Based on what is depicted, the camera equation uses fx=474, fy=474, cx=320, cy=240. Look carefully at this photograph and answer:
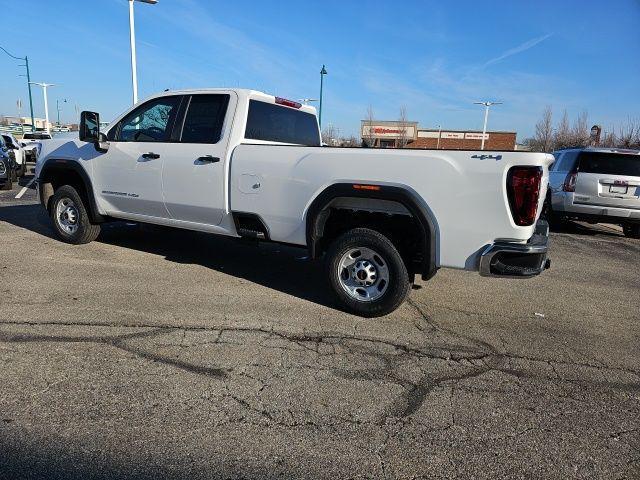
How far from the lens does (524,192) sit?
12.2ft

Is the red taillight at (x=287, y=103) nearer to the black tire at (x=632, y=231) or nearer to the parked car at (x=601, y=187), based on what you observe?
the parked car at (x=601, y=187)

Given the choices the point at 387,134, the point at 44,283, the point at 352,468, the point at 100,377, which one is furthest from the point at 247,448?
the point at 387,134

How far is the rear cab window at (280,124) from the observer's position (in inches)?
211

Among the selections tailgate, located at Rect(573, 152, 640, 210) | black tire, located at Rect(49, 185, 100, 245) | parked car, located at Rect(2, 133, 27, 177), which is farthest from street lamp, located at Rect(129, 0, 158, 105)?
tailgate, located at Rect(573, 152, 640, 210)

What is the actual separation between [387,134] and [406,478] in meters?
61.7

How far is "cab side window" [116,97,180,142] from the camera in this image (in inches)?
223

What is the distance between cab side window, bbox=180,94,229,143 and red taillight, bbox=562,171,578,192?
7.54 metres

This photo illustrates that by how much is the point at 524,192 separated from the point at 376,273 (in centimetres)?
147

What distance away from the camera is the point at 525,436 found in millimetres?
2697

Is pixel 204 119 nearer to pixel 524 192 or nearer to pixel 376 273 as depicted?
pixel 376 273

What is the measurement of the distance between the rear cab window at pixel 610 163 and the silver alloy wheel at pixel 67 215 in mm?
9288

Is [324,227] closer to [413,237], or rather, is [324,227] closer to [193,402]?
[413,237]

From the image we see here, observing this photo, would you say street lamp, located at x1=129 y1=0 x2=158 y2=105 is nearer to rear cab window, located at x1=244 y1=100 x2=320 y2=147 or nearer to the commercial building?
rear cab window, located at x1=244 y1=100 x2=320 y2=147

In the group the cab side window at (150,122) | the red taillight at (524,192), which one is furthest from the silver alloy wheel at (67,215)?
the red taillight at (524,192)
